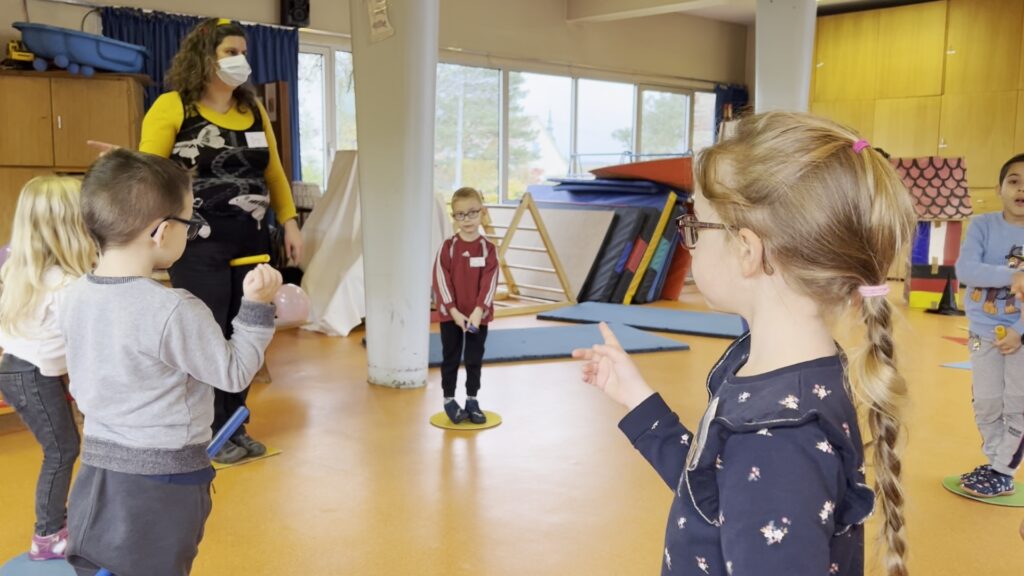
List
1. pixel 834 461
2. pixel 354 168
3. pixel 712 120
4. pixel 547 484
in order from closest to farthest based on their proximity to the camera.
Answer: pixel 834 461, pixel 547 484, pixel 354 168, pixel 712 120

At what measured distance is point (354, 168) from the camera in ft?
21.6

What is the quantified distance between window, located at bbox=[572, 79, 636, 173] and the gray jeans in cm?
891

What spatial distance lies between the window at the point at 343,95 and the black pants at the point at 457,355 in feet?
16.7

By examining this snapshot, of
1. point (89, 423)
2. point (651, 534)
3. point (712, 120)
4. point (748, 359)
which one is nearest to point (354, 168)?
point (651, 534)

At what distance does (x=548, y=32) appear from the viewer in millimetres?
10078

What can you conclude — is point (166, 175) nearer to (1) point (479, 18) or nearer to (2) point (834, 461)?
(2) point (834, 461)

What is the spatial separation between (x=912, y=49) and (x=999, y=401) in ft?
28.9

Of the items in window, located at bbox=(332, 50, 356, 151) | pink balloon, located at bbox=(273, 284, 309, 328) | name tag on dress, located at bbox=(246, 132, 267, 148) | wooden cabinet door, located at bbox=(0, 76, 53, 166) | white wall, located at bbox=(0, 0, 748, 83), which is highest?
white wall, located at bbox=(0, 0, 748, 83)

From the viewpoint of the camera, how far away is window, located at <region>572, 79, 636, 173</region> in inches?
425

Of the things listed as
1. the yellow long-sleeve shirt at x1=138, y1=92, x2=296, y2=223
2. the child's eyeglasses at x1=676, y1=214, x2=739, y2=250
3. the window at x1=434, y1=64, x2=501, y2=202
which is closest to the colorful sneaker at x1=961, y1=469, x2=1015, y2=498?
the child's eyeglasses at x1=676, y1=214, x2=739, y2=250

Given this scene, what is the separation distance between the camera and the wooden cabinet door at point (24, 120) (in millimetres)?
5875

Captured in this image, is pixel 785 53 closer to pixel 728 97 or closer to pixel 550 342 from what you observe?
pixel 550 342

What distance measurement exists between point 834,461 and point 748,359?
0.22 metres

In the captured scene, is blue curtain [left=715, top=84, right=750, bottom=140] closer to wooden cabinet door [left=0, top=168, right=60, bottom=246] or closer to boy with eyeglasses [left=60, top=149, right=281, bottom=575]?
wooden cabinet door [left=0, top=168, right=60, bottom=246]
